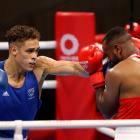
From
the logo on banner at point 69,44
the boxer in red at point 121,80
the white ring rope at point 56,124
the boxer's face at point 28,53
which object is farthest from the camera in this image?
the logo on banner at point 69,44

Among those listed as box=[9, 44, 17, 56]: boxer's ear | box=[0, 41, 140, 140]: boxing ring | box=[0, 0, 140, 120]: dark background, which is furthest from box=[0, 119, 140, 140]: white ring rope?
box=[0, 0, 140, 120]: dark background

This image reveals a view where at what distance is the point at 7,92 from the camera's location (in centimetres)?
227

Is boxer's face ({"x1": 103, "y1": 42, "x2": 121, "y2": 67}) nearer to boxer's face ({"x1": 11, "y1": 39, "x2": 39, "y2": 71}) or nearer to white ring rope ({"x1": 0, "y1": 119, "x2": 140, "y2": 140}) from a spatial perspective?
boxer's face ({"x1": 11, "y1": 39, "x2": 39, "y2": 71})

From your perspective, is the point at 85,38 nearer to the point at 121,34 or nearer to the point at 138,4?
the point at 121,34

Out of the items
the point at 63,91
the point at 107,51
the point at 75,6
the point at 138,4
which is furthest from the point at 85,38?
the point at 138,4

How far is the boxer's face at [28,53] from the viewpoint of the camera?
2.26 metres

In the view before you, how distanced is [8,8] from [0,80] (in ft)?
8.22

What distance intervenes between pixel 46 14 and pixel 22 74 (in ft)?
6.11

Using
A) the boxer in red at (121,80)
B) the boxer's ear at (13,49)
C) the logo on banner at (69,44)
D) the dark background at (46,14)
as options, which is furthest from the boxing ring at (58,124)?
the dark background at (46,14)

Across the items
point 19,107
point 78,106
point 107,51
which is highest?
point 107,51

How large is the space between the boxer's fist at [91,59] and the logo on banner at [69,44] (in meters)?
0.40

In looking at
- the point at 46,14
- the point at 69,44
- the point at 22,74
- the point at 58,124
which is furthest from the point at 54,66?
the point at 46,14

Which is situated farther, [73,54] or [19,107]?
[73,54]

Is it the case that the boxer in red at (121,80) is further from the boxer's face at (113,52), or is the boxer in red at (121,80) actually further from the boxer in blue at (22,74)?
the boxer in blue at (22,74)
